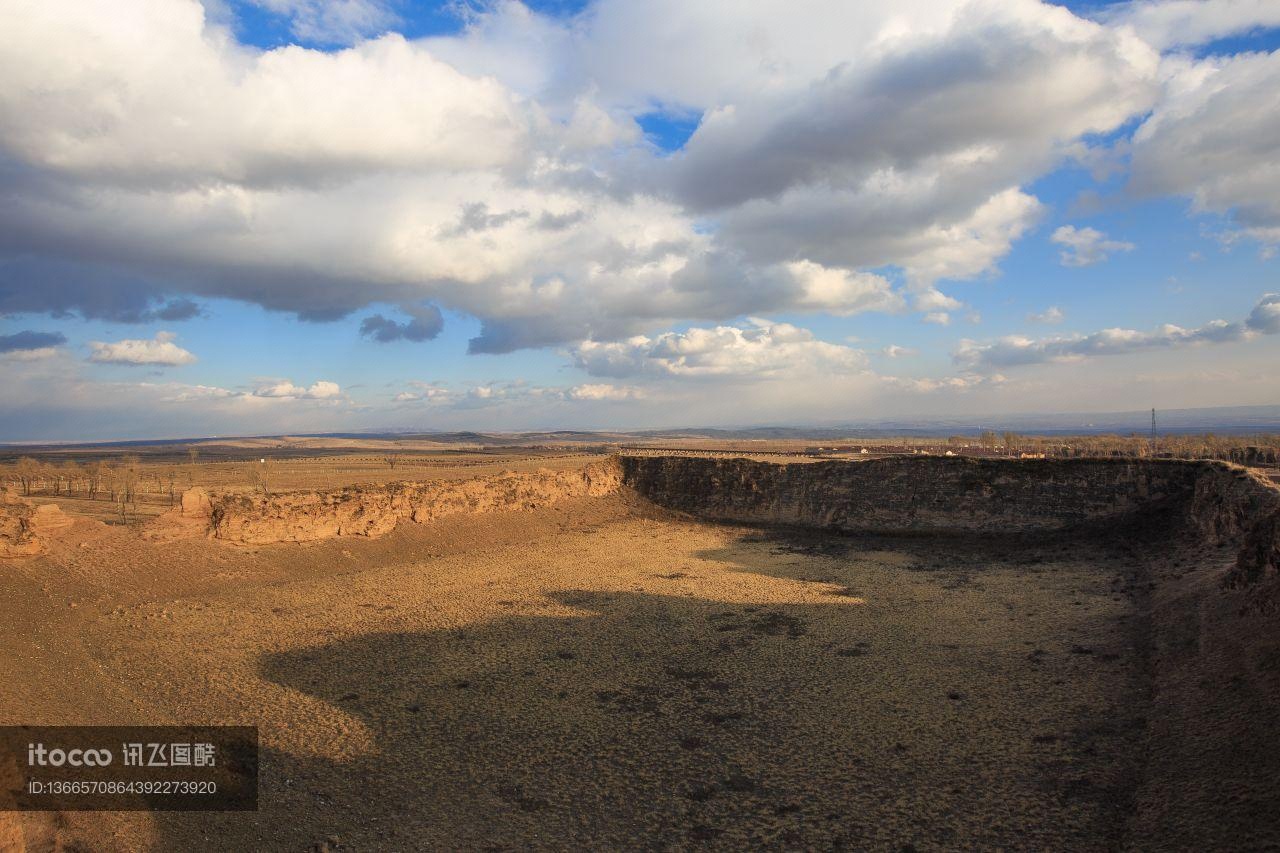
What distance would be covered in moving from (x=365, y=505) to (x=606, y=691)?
15381 mm

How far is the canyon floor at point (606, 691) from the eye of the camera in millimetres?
7254

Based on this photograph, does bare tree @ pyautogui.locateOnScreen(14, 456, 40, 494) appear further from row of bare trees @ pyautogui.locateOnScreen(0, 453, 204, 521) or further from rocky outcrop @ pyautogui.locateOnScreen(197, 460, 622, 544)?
rocky outcrop @ pyautogui.locateOnScreen(197, 460, 622, 544)

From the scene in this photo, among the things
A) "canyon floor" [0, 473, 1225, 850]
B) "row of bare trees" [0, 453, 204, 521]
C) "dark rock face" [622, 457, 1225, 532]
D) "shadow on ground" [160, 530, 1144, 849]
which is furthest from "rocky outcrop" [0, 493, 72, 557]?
"row of bare trees" [0, 453, 204, 521]

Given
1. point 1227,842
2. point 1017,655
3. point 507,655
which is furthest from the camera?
point 507,655

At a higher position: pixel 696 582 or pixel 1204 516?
pixel 1204 516

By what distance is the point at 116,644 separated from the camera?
13.2 metres

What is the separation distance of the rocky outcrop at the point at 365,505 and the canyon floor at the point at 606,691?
77cm

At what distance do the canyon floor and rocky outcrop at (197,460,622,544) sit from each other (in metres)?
0.77

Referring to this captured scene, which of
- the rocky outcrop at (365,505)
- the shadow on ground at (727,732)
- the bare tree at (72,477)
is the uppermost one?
the rocky outcrop at (365,505)

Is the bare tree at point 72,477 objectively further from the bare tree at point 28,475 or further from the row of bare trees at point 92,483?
the bare tree at point 28,475

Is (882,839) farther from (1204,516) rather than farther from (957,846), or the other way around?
(1204,516)

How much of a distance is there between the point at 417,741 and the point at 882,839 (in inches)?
234

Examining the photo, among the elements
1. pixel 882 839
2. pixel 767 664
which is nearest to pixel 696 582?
pixel 767 664

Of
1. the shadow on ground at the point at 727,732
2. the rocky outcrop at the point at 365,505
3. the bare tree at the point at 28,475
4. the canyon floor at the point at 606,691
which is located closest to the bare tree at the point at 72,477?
the bare tree at the point at 28,475
